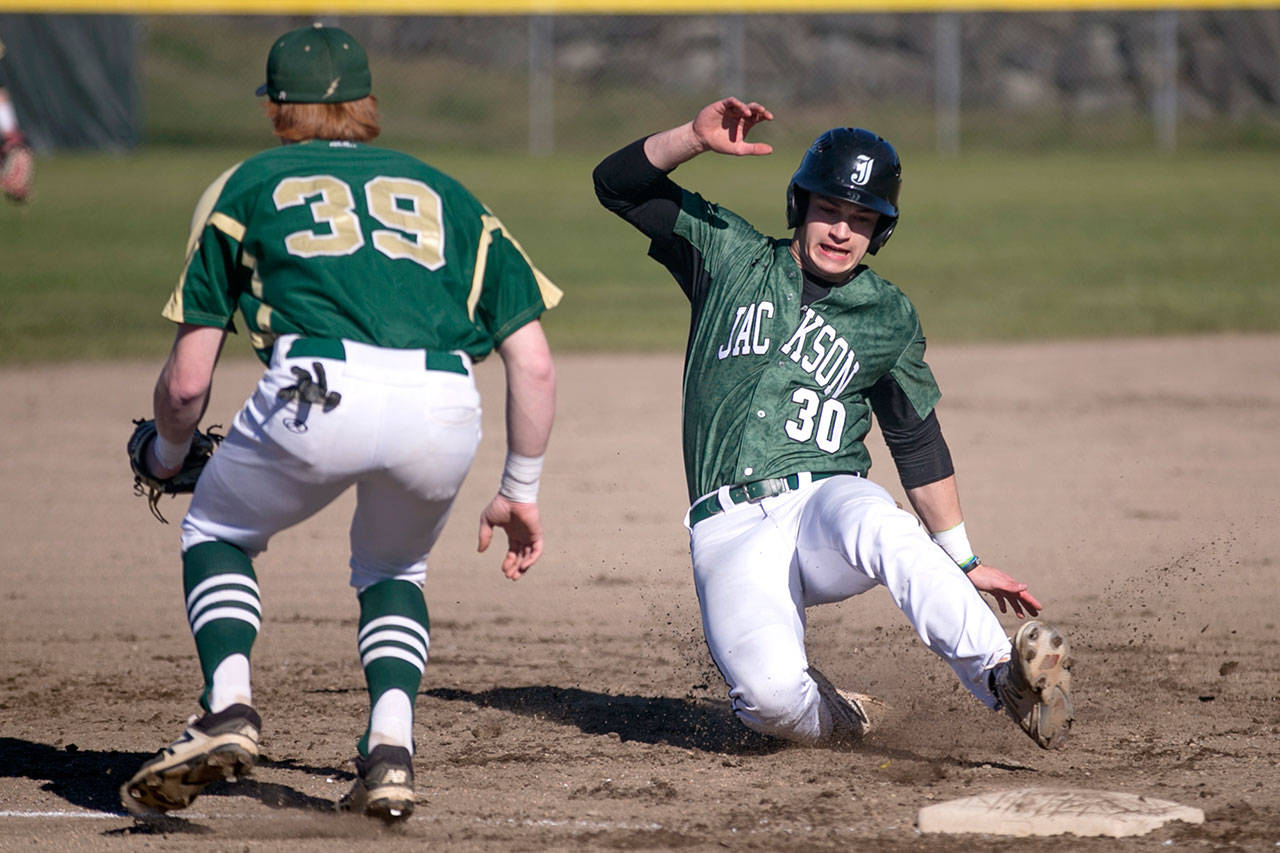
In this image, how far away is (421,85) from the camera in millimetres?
28281

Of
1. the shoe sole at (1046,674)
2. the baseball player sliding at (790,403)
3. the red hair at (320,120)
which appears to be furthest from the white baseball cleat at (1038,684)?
the red hair at (320,120)

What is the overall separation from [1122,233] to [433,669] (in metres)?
12.9

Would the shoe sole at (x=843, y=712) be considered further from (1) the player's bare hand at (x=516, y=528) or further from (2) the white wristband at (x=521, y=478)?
(2) the white wristband at (x=521, y=478)

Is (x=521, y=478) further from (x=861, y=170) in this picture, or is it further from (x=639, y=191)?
(x=861, y=170)

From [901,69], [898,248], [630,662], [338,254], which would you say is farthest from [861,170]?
[901,69]

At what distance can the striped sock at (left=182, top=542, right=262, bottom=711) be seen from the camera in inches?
116

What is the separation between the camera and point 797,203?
3832 mm

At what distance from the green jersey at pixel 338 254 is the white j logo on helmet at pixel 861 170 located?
107cm

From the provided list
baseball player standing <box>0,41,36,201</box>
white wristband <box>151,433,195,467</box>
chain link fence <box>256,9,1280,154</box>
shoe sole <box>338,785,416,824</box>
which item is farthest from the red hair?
chain link fence <box>256,9,1280,154</box>

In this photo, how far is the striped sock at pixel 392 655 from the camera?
3.03 m

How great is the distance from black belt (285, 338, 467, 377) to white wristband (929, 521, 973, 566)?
1370 mm

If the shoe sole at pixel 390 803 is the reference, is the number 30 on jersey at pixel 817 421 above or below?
above

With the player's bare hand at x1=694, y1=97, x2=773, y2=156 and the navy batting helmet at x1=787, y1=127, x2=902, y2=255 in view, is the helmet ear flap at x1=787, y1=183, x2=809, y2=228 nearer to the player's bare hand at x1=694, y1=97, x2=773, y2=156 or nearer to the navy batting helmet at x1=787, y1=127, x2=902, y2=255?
the navy batting helmet at x1=787, y1=127, x2=902, y2=255

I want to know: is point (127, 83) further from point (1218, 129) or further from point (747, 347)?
point (747, 347)
